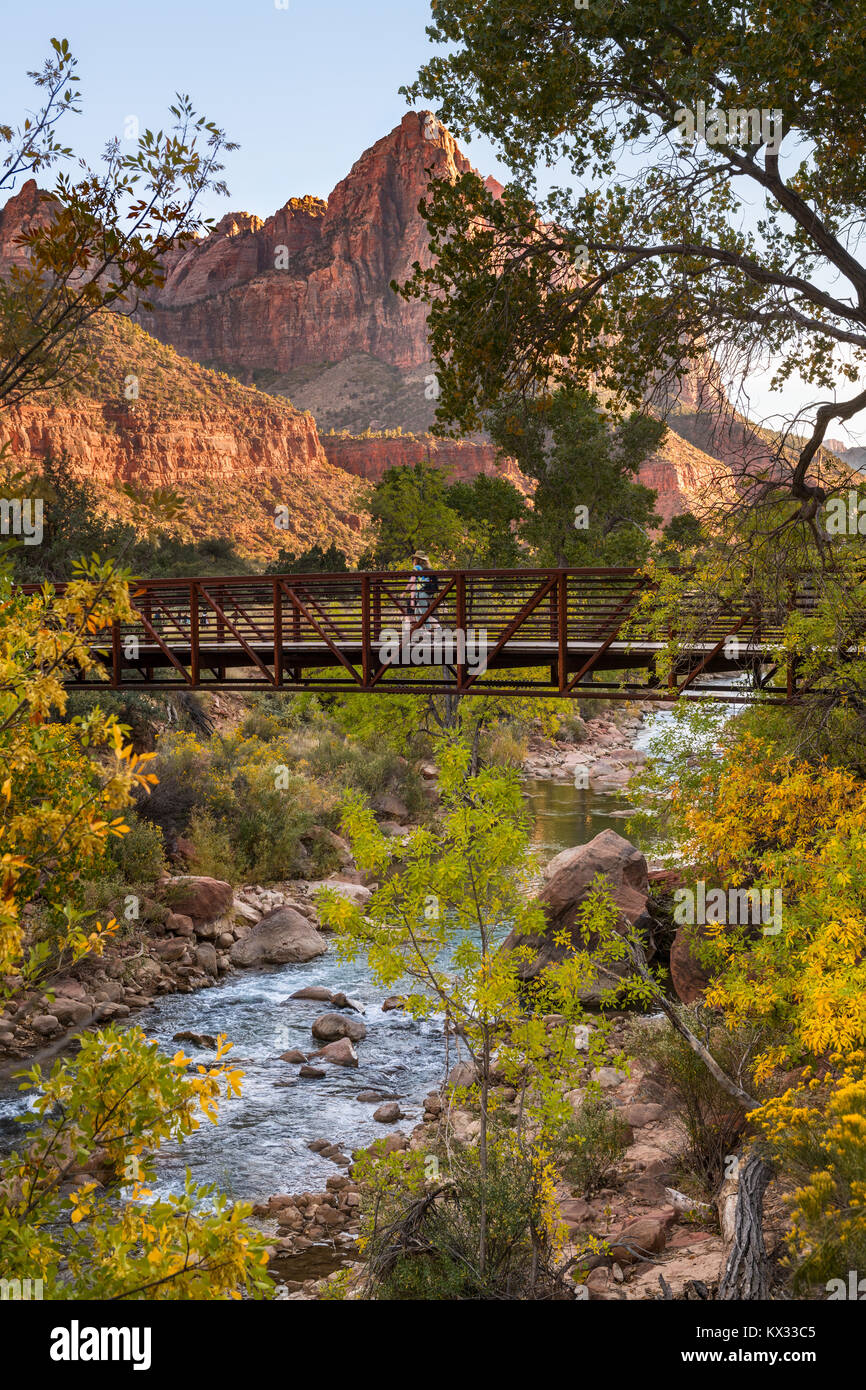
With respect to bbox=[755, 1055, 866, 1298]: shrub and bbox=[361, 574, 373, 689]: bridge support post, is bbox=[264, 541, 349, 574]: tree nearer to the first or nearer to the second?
bbox=[361, 574, 373, 689]: bridge support post

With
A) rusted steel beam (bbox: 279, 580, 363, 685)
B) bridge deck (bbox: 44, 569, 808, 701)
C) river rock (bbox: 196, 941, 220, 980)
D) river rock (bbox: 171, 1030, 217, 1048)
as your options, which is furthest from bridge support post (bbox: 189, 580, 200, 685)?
river rock (bbox: 196, 941, 220, 980)

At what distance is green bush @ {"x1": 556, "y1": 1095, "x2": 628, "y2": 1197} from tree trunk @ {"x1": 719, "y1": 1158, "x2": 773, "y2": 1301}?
2.36 metres

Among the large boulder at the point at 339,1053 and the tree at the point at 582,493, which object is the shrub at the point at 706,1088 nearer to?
the large boulder at the point at 339,1053

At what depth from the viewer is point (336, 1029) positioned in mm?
14234

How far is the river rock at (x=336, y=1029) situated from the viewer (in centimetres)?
1420

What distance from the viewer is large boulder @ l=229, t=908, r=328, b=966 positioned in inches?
696

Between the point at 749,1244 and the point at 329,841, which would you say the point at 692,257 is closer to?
the point at 749,1244

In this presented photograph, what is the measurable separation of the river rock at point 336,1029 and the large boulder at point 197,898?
4904mm

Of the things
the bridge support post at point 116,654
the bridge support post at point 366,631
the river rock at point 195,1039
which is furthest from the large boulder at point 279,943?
the bridge support post at point 366,631

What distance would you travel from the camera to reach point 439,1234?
7.29m

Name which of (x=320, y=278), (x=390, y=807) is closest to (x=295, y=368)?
(x=320, y=278)

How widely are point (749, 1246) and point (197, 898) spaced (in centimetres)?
1361

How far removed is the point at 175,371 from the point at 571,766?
51.0 meters
